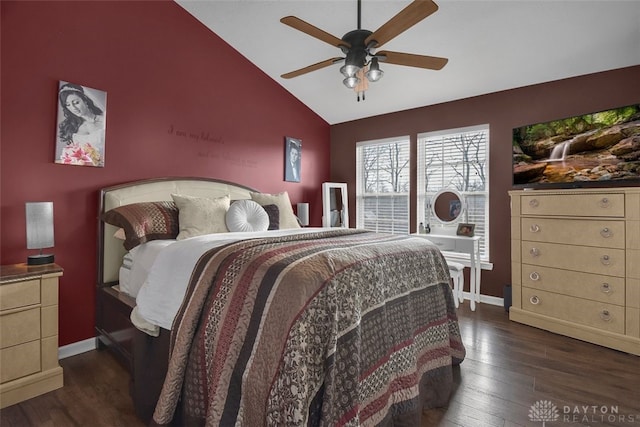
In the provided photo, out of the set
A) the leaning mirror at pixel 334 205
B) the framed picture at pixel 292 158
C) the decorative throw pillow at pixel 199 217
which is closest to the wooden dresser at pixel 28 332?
the decorative throw pillow at pixel 199 217

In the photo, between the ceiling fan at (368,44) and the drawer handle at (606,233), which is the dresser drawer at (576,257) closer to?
the drawer handle at (606,233)

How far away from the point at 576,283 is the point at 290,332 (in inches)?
105

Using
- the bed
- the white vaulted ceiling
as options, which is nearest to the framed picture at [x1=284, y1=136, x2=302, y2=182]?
the white vaulted ceiling

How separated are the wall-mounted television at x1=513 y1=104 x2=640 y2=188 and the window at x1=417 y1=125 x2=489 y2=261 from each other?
50cm

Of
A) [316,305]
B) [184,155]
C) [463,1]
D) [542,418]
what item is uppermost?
[463,1]

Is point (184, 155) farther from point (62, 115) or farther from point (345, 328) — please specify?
point (345, 328)

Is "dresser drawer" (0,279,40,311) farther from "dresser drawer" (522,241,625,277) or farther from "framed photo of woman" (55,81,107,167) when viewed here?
"dresser drawer" (522,241,625,277)

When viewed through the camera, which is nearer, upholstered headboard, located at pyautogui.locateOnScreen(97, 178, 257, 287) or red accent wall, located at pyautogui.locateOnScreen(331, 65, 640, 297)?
upholstered headboard, located at pyautogui.locateOnScreen(97, 178, 257, 287)

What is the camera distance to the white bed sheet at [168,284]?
1670mm

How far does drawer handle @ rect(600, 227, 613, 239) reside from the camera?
2.51m

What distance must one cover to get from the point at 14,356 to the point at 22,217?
3.02 ft

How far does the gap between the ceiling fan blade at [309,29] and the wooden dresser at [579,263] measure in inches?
85.0

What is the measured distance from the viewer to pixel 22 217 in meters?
2.21

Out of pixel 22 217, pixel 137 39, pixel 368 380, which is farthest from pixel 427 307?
pixel 137 39
